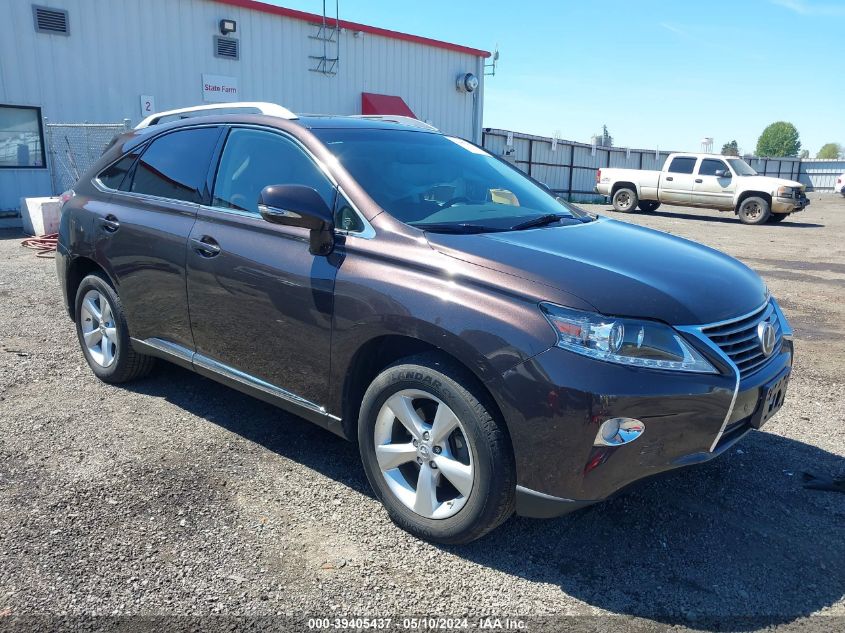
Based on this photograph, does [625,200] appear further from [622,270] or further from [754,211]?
[622,270]

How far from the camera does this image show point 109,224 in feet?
14.3

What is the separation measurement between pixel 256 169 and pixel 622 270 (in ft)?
6.56

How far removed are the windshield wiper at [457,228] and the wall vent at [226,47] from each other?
1533 cm

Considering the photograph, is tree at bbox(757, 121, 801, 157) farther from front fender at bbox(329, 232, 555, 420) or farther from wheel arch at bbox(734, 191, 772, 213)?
front fender at bbox(329, 232, 555, 420)

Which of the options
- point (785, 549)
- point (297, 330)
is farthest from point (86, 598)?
point (785, 549)

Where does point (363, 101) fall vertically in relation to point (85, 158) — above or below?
above

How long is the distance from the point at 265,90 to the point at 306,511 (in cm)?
1620

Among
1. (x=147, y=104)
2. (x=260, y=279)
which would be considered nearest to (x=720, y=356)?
(x=260, y=279)

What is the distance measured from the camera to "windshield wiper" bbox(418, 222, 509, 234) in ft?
10.0

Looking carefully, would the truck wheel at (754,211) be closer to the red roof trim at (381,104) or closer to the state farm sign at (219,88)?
the red roof trim at (381,104)

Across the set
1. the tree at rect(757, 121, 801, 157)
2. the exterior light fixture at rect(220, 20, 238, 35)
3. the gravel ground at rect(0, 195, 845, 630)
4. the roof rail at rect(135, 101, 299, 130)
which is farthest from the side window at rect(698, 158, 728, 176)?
the tree at rect(757, 121, 801, 157)

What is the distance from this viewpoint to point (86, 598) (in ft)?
8.32

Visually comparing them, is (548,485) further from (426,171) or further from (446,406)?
(426,171)

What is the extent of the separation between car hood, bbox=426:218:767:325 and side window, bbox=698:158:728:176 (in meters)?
18.4
